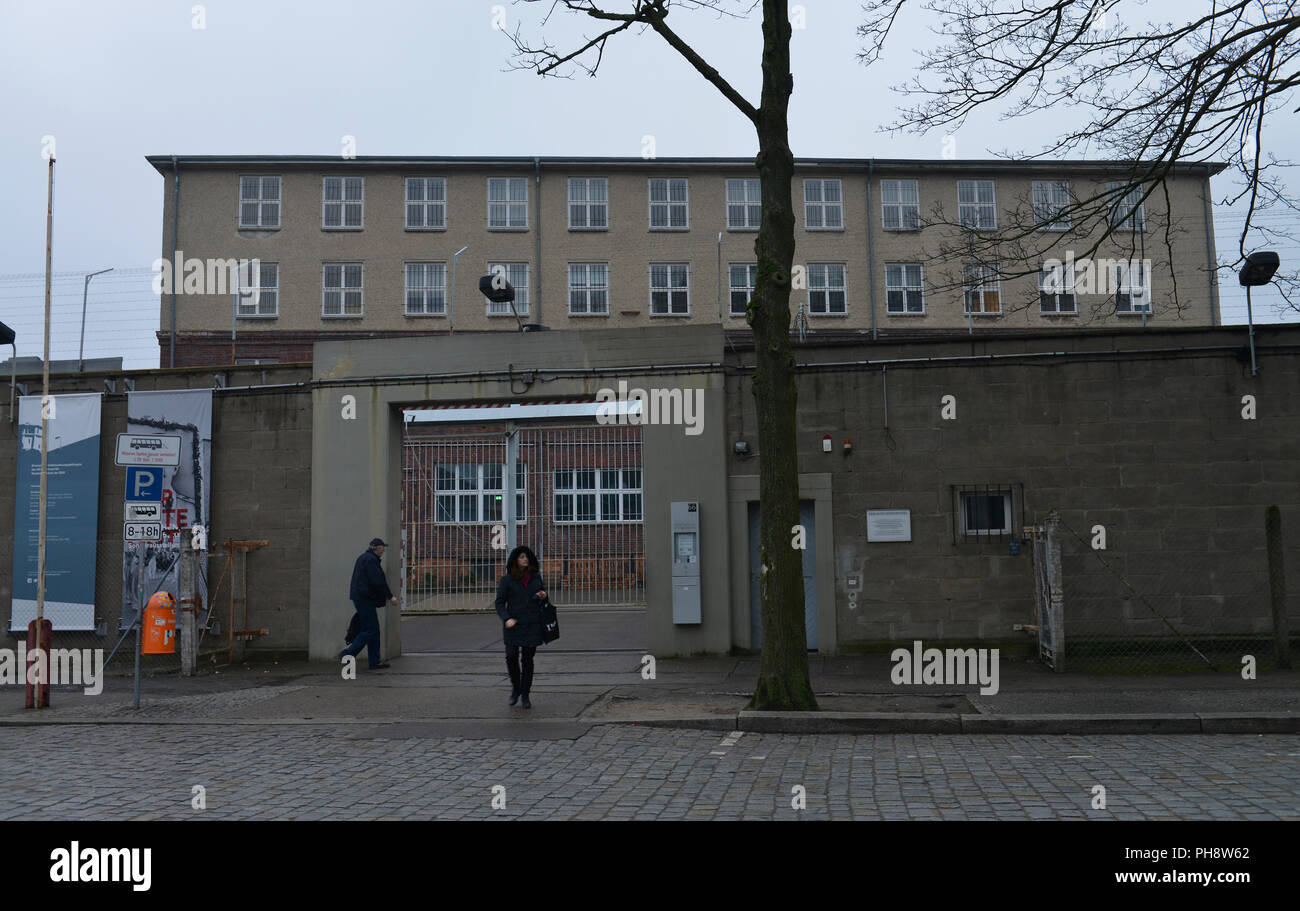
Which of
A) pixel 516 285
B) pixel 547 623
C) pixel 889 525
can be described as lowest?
pixel 547 623

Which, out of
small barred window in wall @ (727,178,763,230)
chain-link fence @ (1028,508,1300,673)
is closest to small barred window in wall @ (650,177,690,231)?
small barred window in wall @ (727,178,763,230)

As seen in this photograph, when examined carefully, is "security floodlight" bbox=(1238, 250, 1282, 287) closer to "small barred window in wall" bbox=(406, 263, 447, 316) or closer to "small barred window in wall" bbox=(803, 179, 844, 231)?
"small barred window in wall" bbox=(803, 179, 844, 231)

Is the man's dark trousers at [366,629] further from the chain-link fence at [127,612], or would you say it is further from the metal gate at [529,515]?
the metal gate at [529,515]

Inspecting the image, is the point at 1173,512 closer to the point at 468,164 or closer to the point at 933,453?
the point at 933,453

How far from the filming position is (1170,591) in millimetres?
14250

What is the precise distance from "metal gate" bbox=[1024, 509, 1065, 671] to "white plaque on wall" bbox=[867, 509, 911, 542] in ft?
5.28

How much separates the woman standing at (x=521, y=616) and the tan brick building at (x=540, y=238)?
28566 mm

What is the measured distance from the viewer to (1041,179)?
3862cm

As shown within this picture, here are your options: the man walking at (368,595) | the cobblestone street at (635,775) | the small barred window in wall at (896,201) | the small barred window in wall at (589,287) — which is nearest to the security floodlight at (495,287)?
the man walking at (368,595)

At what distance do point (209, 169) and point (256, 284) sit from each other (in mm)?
4675

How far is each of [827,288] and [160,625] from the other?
101 feet

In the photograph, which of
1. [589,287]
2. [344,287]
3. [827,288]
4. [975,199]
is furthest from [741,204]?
[344,287]

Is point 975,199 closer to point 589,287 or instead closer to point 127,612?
point 589,287
